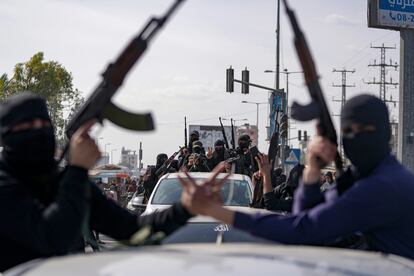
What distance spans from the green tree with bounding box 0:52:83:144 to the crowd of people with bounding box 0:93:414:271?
36529mm

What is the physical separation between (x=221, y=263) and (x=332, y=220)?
2.57 feet

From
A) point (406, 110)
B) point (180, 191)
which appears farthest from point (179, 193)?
point (406, 110)

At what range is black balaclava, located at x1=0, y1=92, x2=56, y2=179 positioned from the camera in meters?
3.11

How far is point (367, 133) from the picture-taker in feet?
10.6

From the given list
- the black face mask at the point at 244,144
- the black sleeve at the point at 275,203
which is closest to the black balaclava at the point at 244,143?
the black face mask at the point at 244,144

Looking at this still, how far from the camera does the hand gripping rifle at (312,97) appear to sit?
135 inches

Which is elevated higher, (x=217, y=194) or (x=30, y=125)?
(x=30, y=125)

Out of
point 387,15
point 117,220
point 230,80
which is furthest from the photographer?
point 230,80

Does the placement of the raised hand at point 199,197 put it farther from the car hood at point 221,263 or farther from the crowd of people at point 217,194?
the car hood at point 221,263

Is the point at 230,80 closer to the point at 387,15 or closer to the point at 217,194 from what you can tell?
the point at 387,15

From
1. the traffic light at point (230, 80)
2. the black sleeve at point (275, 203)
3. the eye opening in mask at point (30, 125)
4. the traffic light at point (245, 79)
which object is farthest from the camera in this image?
the traffic light at point (245, 79)

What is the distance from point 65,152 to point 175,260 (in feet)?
4.22

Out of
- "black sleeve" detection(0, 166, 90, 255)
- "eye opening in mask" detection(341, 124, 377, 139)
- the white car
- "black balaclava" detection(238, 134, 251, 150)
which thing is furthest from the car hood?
"black balaclava" detection(238, 134, 251, 150)

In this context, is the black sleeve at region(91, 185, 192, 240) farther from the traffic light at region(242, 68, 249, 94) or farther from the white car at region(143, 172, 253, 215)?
the traffic light at region(242, 68, 249, 94)
